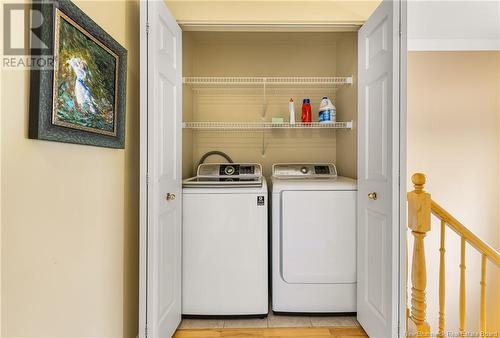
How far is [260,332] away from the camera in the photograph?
202 cm

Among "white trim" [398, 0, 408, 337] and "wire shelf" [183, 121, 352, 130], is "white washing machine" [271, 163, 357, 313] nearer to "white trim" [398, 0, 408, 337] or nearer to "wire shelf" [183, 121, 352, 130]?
"white trim" [398, 0, 408, 337]

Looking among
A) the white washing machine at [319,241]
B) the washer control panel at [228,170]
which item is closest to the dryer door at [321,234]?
the white washing machine at [319,241]

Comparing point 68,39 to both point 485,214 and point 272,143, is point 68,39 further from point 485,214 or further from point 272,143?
point 485,214

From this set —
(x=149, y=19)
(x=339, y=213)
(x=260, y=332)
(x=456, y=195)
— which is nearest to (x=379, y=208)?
(x=339, y=213)

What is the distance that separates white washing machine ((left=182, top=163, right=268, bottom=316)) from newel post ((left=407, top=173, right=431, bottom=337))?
0.93 m

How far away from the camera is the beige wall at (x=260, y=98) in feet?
9.68

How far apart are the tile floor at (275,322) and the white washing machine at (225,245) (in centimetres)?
12

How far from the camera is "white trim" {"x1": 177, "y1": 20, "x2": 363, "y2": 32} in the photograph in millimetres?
2098

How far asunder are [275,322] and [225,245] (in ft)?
2.17

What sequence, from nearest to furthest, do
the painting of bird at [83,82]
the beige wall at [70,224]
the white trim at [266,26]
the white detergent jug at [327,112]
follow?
the beige wall at [70,224], the painting of bird at [83,82], the white trim at [266,26], the white detergent jug at [327,112]

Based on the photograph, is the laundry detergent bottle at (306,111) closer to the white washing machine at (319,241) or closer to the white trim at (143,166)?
the white washing machine at (319,241)

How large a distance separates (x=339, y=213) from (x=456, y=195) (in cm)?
187

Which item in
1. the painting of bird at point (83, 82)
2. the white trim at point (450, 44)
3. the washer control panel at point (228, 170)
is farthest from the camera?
the white trim at point (450, 44)

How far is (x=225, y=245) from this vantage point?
2076 mm
